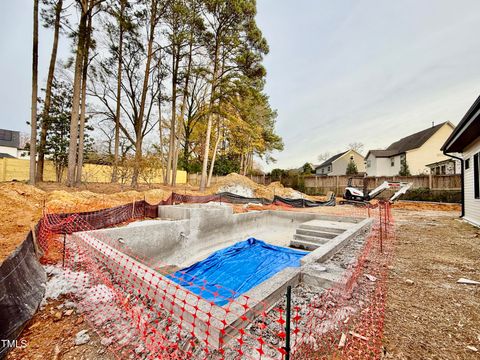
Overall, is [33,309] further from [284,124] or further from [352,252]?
[284,124]

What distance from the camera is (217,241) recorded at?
719 cm

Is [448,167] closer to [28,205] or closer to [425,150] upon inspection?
[425,150]

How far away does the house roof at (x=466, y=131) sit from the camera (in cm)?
414

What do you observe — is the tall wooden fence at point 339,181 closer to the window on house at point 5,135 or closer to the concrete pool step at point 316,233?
the concrete pool step at point 316,233

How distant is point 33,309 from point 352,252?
15.3 ft

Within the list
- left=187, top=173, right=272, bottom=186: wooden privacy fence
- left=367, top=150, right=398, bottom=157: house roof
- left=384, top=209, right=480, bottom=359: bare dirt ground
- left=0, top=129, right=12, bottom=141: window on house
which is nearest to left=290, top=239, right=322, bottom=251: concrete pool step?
left=384, top=209, right=480, bottom=359: bare dirt ground

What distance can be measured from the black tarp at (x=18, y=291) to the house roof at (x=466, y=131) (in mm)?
7181

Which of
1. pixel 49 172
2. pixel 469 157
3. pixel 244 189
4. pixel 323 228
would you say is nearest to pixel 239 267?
pixel 323 228

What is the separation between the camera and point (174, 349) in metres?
1.50

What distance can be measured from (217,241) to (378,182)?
15513 mm

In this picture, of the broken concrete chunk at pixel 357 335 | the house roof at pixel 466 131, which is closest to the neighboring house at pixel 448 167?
the house roof at pixel 466 131

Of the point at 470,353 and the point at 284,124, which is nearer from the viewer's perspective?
the point at 470,353

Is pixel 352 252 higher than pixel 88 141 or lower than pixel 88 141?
lower

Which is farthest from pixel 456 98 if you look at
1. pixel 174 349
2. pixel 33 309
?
pixel 33 309
